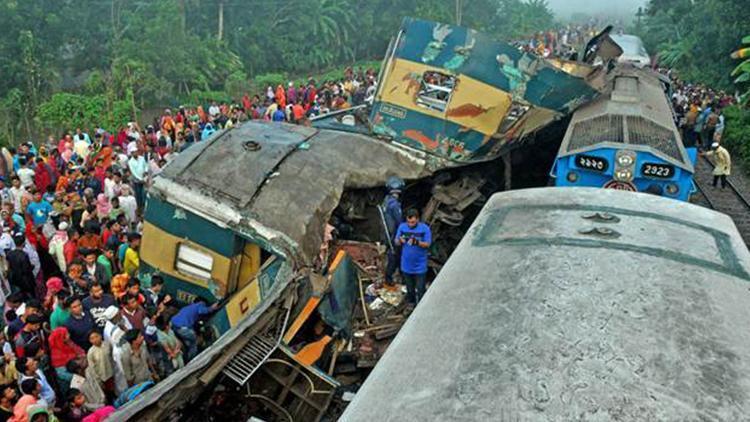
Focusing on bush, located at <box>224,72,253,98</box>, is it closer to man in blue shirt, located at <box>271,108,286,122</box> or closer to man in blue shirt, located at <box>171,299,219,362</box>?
man in blue shirt, located at <box>271,108,286,122</box>

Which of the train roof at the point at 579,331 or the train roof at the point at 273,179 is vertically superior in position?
the train roof at the point at 579,331

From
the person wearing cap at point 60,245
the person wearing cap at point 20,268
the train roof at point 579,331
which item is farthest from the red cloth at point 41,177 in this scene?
the train roof at point 579,331

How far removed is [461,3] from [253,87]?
2254cm

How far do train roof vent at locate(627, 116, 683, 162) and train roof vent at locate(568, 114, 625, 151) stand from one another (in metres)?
0.19

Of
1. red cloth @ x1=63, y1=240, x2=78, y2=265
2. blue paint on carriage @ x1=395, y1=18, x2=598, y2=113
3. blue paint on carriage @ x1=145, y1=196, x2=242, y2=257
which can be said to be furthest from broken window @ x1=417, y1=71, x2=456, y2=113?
red cloth @ x1=63, y1=240, x2=78, y2=265

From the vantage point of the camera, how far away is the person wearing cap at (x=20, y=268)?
8.61 m

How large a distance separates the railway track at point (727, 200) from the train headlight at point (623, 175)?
3871mm

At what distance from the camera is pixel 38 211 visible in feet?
32.2

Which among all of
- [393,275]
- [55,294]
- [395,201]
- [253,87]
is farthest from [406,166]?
[253,87]

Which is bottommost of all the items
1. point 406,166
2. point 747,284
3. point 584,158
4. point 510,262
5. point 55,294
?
point 55,294

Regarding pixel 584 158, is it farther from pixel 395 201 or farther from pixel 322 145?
pixel 322 145

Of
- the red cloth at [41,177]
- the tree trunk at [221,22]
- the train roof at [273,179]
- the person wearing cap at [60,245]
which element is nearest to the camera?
the train roof at [273,179]

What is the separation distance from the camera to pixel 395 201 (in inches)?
356

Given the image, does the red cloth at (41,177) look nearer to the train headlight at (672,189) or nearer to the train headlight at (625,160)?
the train headlight at (625,160)
